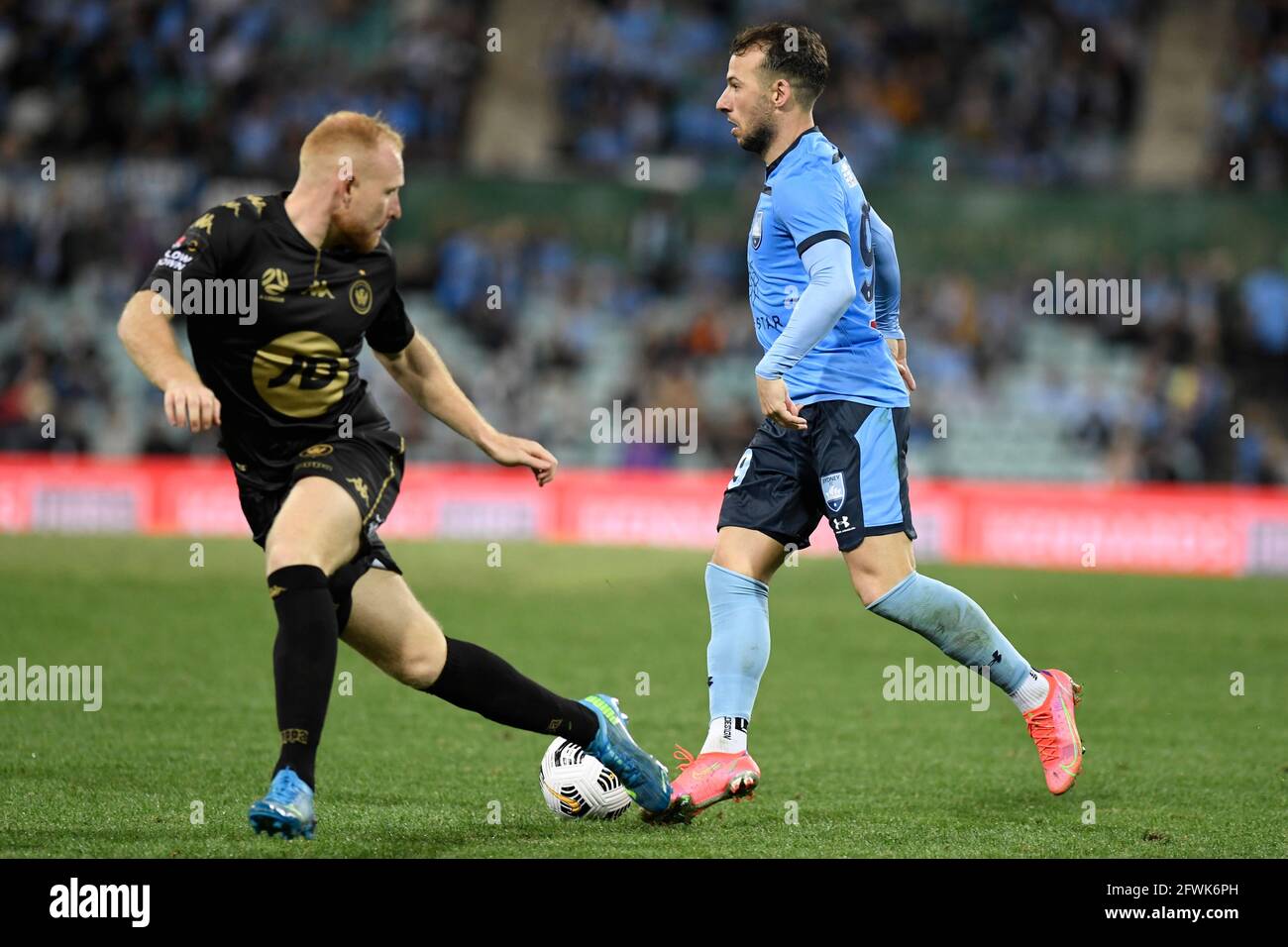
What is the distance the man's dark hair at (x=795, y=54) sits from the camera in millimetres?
5895

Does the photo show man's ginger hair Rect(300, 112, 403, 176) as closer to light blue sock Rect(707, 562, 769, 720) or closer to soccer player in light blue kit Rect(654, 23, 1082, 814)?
soccer player in light blue kit Rect(654, 23, 1082, 814)

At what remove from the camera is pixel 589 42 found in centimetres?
2319

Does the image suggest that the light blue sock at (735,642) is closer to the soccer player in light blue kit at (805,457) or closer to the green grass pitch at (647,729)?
the soccer player in light blue kit at (805,457)

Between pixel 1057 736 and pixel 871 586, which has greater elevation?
pixel 871 586

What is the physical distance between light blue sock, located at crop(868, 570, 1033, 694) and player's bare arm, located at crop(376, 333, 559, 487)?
126cm

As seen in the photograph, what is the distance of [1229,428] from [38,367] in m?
13.5

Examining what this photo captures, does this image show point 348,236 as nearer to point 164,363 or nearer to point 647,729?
point 164,363

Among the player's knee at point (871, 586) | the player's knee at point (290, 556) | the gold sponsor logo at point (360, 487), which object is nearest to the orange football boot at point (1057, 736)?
the player's knee at point (871, 586)

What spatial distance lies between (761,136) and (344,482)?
6.40 feet

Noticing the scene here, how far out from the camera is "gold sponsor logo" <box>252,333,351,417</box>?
5195 millimetres

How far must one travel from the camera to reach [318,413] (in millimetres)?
5301

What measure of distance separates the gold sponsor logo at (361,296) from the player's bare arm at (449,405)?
303mm

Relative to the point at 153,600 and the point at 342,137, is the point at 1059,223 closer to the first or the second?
the point at 153,600

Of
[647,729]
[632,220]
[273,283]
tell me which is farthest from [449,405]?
[632,220]
